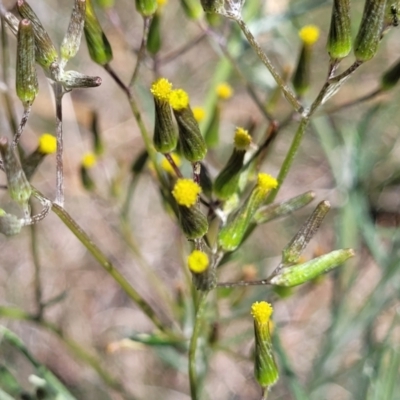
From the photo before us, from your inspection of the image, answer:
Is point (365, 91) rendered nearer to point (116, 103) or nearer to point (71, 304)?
point (116, 103)

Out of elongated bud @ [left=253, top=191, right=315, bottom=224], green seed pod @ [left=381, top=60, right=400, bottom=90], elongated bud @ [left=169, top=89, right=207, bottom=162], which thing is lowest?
elongated bud @ [left=253, top=191, right=315, bottom=224]

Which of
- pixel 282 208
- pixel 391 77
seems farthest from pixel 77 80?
pixel 391 77

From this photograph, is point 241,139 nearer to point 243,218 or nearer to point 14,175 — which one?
point 243,218

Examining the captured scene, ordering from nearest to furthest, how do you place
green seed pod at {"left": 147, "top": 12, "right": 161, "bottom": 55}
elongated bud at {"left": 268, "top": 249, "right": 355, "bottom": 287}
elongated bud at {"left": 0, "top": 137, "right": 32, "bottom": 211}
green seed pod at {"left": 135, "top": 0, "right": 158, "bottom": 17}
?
elongated bud at {"left": 0, "top": 137, "right": 32, "bottom": 211}
elongated bud at {"left": 268, "top": 249, "right": 355, "bottom": 287}
green seed pod at {"left": 135, "top": 0, "right": 158, "bottom": 17}
green seed pod at {"left": 147, "top": 12, "right": 161, "bottom": 55}

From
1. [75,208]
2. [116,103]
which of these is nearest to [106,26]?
[116,103]

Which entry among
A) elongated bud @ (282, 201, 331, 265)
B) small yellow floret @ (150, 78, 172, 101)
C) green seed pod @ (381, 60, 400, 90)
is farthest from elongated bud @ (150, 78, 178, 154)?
green seed pod @ (381, 60, 400, 90)

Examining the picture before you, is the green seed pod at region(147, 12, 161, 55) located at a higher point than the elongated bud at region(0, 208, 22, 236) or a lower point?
higher

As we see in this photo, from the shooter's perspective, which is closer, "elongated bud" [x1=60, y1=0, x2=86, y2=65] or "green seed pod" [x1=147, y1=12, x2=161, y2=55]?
"elongated bud" [x1=60, y1=0, x2=86, y2=65]

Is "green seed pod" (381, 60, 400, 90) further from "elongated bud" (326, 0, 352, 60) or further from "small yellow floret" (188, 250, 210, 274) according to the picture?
"small yellow floret" (188, 250, 210, 274)
